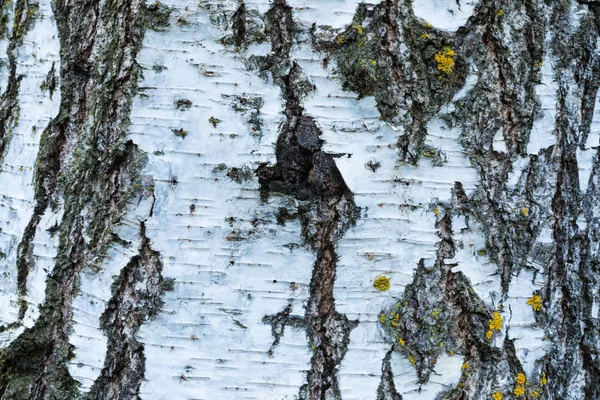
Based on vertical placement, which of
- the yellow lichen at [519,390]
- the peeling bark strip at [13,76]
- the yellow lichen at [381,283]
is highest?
the peeling bark strip at [13,76]

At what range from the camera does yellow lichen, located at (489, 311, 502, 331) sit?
1.23 meters

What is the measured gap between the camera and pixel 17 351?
129 cm

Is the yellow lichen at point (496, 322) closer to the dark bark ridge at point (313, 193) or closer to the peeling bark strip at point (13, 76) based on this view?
the dark bark ridge at point (313, 193)

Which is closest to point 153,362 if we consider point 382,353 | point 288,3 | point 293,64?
point 382,353

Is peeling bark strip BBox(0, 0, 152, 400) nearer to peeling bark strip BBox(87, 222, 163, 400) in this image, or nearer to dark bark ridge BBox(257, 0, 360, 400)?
peeling bark strip BBox(87, 222, 163, 400)

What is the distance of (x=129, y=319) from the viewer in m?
1.21

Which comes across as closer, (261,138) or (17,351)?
(261,138)

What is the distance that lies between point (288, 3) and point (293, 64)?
→ 0.13m

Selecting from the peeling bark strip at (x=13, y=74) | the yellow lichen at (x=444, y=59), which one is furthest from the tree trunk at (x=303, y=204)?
the peeling bark strip at (x=13, y=74)

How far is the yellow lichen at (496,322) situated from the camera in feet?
4.04

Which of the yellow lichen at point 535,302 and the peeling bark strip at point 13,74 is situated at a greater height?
the peeling bark strip at point 13,74

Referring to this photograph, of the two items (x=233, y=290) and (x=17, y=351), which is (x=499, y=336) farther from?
(x=17, y=351)

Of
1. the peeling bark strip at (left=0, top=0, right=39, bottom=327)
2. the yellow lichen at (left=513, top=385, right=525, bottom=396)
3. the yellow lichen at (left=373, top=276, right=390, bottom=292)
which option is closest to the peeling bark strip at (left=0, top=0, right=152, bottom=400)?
the peeling bark strip at (left=0, top=0, right=39, bottom=327)

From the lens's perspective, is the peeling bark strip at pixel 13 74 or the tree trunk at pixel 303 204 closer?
the tree trunk at pixel 303 204
